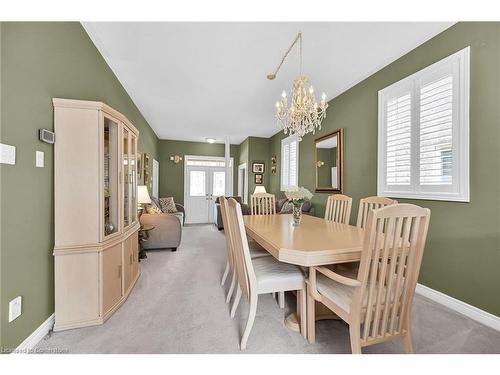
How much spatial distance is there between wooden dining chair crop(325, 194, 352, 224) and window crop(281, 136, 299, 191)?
225 centimetres

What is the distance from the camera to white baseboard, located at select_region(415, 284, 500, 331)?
1652 mm

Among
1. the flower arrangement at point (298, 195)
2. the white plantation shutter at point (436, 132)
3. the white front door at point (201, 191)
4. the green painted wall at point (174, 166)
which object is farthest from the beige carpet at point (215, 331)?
the green painted wall at point (174, 166)

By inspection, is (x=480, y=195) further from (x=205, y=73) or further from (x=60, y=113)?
(x=60, y=113)

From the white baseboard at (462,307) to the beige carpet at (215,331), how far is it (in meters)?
0.07

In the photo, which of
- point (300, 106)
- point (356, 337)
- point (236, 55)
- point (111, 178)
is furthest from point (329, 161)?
point (111, 178)

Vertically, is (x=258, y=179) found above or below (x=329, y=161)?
below

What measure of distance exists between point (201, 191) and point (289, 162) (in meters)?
3.26

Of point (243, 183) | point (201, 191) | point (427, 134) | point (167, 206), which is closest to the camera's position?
point (427, 134)

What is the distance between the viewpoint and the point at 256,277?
1.53 metres

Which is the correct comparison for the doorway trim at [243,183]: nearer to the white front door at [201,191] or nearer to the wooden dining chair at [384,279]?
the white front door at [201,191]

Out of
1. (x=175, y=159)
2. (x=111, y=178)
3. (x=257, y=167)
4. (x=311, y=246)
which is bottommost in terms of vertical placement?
(x=311, y=246)

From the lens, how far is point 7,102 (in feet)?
4.07

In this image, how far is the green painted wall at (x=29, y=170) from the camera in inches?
48.8

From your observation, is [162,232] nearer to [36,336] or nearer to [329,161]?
[36,336]
